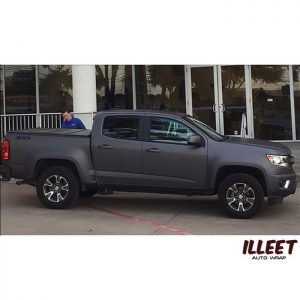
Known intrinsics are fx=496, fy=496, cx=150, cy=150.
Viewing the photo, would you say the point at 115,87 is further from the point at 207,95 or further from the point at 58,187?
the point at 58,187

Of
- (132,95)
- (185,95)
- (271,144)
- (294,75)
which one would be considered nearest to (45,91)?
(132,95)

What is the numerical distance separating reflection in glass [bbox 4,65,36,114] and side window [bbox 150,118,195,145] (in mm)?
9902

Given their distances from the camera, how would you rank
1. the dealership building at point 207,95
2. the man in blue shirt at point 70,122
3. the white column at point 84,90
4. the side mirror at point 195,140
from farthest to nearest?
the dealership building at point 207,95, the white column at point 84,90, the man in blue shirt at point 70,122, the side mirror at point 195,140

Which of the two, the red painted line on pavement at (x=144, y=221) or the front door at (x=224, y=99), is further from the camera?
the front door at (x=224, y=99)

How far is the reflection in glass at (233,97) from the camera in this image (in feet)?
53.9

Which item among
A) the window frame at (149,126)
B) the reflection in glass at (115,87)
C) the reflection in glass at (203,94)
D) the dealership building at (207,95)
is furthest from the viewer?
the reflection in glass at (115,87)

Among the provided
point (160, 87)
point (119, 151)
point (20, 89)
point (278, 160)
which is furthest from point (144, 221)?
point (20, 89)

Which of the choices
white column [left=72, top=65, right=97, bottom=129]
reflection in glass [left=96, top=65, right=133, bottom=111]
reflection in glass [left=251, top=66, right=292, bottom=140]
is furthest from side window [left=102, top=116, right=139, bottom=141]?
reflection in glass [left=251, top=66, right=292, bottom=140]

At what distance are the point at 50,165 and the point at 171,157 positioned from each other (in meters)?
2.19

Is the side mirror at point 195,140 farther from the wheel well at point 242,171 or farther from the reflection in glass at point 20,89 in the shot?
the reflection in glass at point 20,89

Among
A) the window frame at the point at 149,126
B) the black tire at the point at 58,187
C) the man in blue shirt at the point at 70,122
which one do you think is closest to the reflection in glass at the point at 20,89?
the man in blue shirt at the point at 70,122

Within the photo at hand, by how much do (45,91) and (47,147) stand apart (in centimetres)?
928

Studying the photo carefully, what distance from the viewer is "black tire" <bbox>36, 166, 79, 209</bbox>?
8680 mm

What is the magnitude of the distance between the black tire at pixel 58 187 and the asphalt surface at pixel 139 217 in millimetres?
165
